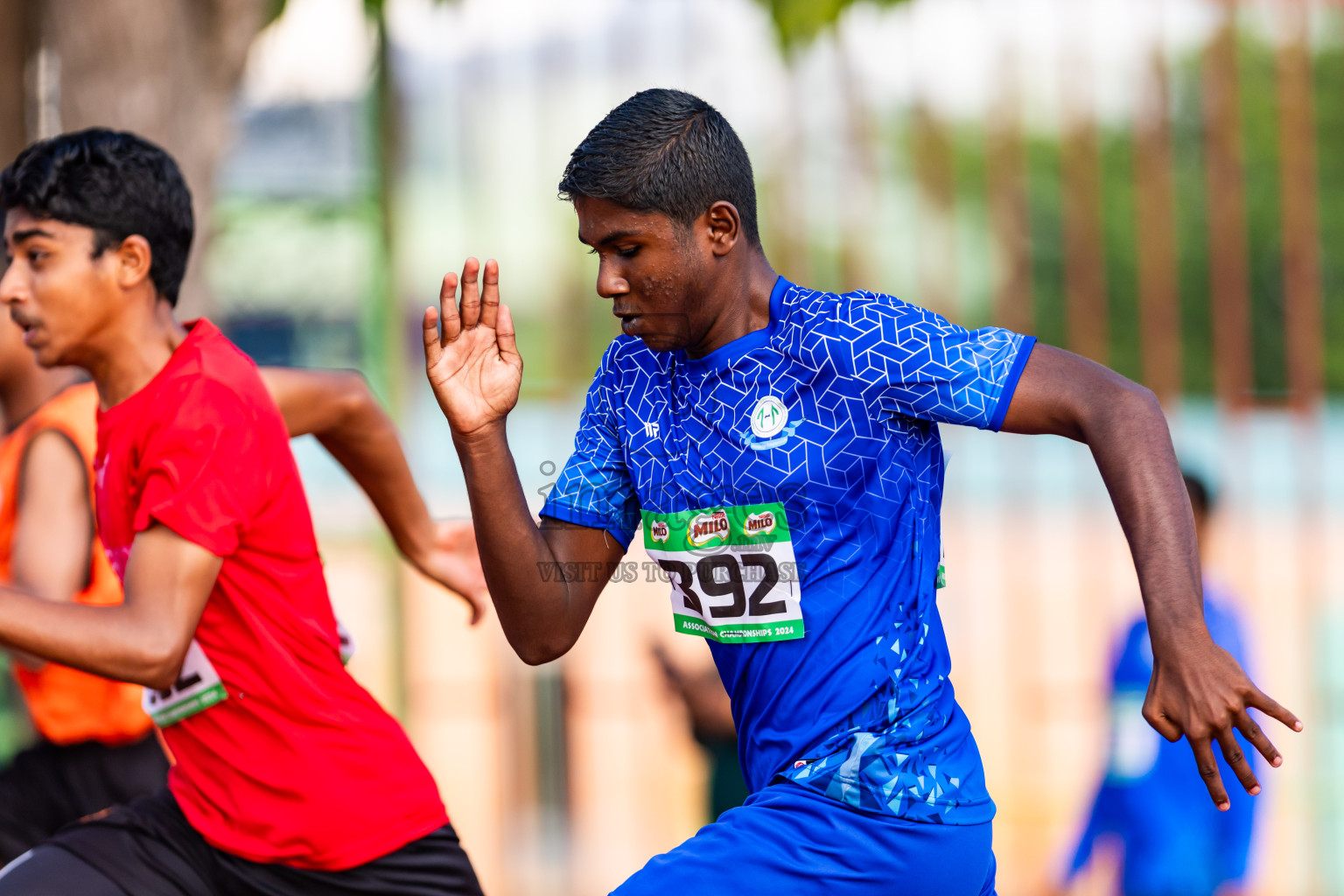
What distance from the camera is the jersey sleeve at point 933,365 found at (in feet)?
6.63

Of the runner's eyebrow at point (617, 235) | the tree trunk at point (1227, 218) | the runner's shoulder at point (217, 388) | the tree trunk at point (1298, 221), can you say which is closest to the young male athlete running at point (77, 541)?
the runner's shoulder at point (217, 388)

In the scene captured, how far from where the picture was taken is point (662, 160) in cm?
211

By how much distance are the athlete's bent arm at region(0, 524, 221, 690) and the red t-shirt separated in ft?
0.49

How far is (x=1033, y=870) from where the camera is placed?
523cm

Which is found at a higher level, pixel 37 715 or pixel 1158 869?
pixel 37 715

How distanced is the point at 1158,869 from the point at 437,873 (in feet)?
8.23

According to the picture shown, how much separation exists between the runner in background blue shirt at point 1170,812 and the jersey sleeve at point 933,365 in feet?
7.31

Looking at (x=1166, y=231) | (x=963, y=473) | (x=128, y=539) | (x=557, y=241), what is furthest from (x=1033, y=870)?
(x=128, y=539)

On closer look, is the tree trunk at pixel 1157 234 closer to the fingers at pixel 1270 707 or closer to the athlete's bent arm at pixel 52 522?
the fingers at pixel 1270 707

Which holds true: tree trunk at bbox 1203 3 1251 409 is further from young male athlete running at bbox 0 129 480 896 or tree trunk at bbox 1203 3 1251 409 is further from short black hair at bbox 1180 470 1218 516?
young male athlete running at bbox 0 129 480 896

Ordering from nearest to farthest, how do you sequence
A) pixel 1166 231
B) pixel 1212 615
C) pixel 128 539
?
pixel 128 539 < pixel 1212 615 < pixel 1166 231

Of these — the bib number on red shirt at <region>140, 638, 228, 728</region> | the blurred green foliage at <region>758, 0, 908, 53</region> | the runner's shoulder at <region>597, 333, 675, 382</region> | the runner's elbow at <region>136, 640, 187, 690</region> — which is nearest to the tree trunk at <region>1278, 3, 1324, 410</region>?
the blurred green foliage at <region>758, 0, 908, 53</region>

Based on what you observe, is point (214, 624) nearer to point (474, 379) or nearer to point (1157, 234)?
point (474, 379)

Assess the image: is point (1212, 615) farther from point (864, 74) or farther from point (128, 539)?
point (128, 539)
